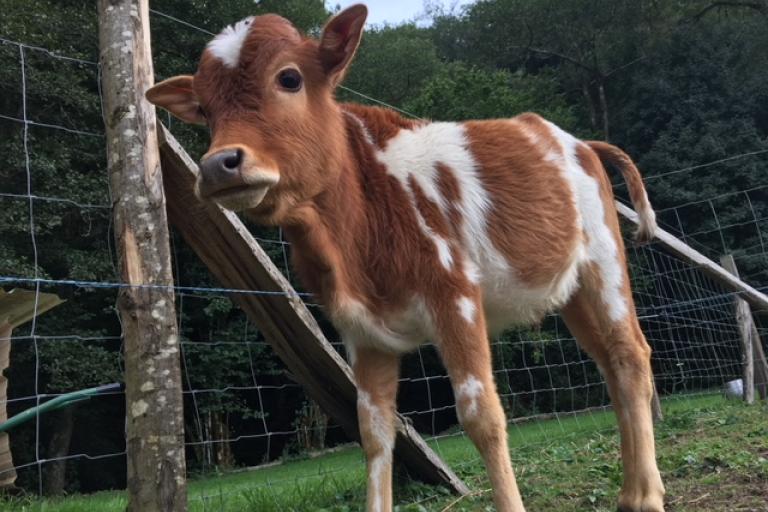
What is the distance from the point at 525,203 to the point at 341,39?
1357 millimetres

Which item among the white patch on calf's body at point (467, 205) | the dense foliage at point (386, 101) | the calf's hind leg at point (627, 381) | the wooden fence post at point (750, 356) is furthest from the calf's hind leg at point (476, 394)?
the wooden fence post at point (750, 356)

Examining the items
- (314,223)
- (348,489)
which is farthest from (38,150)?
(314,223)

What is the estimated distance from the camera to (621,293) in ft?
15.0

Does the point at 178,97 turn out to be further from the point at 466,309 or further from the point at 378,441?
the point at 378,441

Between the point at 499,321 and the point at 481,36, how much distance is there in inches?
1180

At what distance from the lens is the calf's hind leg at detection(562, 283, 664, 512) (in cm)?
413

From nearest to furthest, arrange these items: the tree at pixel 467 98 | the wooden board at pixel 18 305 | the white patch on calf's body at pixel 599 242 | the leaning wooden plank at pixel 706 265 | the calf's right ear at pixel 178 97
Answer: the calf's right ear at pixel 178 97
the wooden board at pixel 18 305
the white patch on calf's body at pixel 599 242
the leaning wooden plank at pixel 706 265
the tree at pixel 467 98

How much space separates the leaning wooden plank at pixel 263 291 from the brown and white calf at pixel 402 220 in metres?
0.43

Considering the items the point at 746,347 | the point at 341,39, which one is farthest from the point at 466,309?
the point at 746,347

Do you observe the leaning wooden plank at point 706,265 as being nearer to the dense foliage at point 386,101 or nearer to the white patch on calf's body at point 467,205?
the dense foliage at point 386,101

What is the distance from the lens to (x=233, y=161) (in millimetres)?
2840

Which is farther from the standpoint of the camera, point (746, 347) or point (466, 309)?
point (746, 347)

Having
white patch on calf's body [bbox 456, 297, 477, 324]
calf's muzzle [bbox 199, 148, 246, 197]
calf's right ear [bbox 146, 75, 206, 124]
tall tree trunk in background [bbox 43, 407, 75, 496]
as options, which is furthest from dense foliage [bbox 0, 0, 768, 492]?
calf's muzzle [bbox 199, 148, 246, 197]

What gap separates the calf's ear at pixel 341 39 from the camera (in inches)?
133
